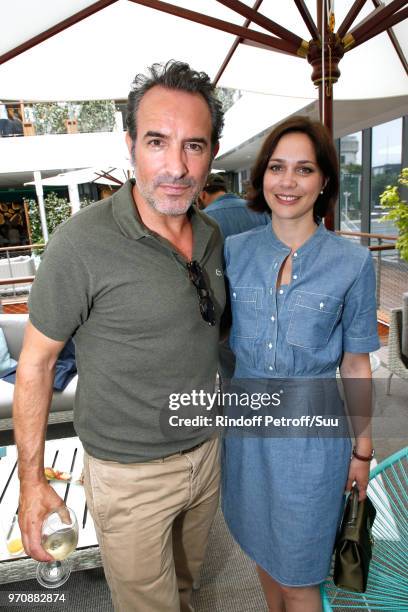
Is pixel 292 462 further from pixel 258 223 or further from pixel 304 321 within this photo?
pixel 258 223

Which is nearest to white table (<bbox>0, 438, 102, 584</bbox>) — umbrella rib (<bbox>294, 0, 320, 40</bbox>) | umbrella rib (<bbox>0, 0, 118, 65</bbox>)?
umbrella rib (<bbox>0, 0, 118, 65</bbox>)

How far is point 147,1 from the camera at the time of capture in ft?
7.21

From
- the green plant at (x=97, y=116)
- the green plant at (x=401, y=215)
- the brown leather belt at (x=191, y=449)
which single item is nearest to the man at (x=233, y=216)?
the brown leather belt at (x=191, y=449)

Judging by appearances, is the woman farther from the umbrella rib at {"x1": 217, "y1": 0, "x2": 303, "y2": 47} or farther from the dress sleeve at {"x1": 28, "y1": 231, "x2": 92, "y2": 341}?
the umbrella rib at {"x1": 217, "y1": 0, "x2": 303, "y2": 47}

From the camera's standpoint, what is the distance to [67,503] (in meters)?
2.12

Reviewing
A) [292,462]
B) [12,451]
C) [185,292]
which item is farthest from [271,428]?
[12,451]

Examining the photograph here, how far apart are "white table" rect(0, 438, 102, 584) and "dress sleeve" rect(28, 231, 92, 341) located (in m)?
1.14

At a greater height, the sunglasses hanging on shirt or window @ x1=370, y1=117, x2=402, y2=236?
window @ x1=370, y1=117, x2=402, y2=236

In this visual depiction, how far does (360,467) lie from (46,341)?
3.45ft

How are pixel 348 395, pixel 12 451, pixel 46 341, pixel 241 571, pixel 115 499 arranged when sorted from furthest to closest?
1. pixel 12 451
2. pixel 241 571
3. pixel 348 395
4. pixel 115 499
5. pixel 46 341

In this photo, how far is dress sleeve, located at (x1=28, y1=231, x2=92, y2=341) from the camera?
1143 millimetres

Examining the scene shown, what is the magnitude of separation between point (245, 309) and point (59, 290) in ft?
1.95

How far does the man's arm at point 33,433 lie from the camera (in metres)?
1.19

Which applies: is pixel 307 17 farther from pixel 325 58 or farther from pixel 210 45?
pixel 210 45
